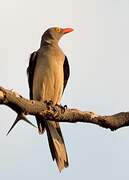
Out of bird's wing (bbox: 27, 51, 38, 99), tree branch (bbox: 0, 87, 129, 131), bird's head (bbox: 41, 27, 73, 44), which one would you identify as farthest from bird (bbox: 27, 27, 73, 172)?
tree branch (bbox: 0, 87, 129, 131)

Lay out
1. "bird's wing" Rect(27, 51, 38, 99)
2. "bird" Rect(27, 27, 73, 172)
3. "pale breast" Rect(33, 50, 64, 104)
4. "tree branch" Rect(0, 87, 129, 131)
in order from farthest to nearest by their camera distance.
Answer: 1. "bird's wing" Rect(27, 51, 38, 99)
2. "pale breast" Rect(33, 50, 64, 104)
3. "bird" Rect(27, 27, 73, 172)
4. "tree branch" Rect(0, 87, 129, 131)

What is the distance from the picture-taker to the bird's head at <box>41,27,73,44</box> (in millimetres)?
13859

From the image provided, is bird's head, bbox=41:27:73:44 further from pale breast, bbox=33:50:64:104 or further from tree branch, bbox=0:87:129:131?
tree branch, bbox=0:87:129:131

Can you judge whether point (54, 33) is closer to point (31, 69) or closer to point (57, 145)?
point (31, 69)

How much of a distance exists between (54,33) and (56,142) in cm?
444

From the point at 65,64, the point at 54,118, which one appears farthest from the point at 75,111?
the point at 65,64

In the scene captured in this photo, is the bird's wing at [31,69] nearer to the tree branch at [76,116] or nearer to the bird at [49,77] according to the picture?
the bird at [49,77]

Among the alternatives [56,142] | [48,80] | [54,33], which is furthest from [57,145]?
[54,33]

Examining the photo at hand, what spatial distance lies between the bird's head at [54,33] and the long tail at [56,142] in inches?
117

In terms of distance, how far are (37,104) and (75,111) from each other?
557 mm

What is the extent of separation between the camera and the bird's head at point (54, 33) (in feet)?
45.5

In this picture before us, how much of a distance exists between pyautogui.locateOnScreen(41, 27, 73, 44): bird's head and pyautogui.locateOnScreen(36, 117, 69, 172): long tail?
296cm

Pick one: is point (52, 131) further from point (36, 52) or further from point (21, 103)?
point (21, 103)

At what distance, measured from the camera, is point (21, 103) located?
714 cm
